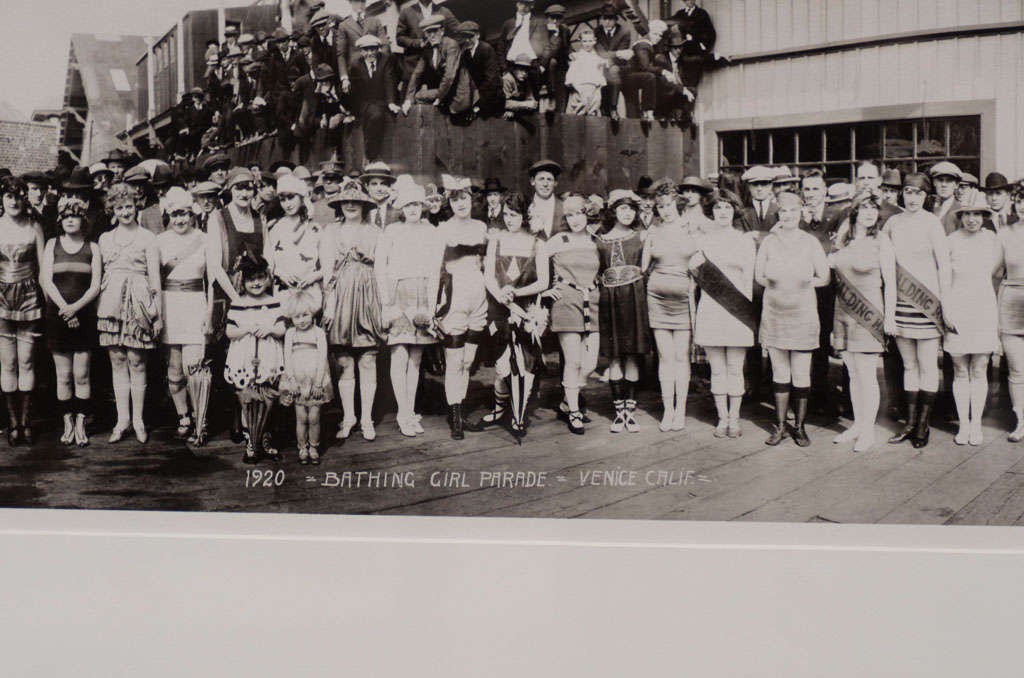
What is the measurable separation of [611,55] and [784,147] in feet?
2.51

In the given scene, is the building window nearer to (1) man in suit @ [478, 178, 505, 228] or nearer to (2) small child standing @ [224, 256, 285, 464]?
(1) man in suit @ [478, 178, 505, 228]

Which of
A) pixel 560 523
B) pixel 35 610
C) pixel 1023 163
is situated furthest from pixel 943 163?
pixel 35 610

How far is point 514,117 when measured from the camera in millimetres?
3207

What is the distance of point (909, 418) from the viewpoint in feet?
10.2

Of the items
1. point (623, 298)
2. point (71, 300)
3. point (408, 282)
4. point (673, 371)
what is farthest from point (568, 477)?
point (71, 300)

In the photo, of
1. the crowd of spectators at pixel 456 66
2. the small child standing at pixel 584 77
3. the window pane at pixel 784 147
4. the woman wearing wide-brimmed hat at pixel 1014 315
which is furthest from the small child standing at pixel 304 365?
the woman wearing wide-brimmed hat at pixel 1014 315

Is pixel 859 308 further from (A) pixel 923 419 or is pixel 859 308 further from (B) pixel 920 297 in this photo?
(A) pixel 923 419

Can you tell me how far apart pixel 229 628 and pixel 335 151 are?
1874 millimetres

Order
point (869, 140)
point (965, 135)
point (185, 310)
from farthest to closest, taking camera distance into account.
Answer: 1. point (185, 310)
2. point (869, 140)
3. point (965, 135)

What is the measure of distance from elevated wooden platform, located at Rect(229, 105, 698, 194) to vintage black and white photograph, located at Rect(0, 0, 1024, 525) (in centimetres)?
1

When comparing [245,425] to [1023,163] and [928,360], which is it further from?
[1023,163]

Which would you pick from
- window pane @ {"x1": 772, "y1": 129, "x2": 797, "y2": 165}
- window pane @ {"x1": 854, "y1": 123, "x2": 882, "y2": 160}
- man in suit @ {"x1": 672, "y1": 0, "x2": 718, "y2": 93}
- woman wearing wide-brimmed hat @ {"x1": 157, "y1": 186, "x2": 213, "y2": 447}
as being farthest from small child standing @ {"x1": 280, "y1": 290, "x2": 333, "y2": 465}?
window pane @ {"x1": 854, "y1": 123, "x2": 882, "y2": 160}

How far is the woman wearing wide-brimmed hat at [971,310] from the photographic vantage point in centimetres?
309

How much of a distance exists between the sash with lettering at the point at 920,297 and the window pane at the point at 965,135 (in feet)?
1.55
